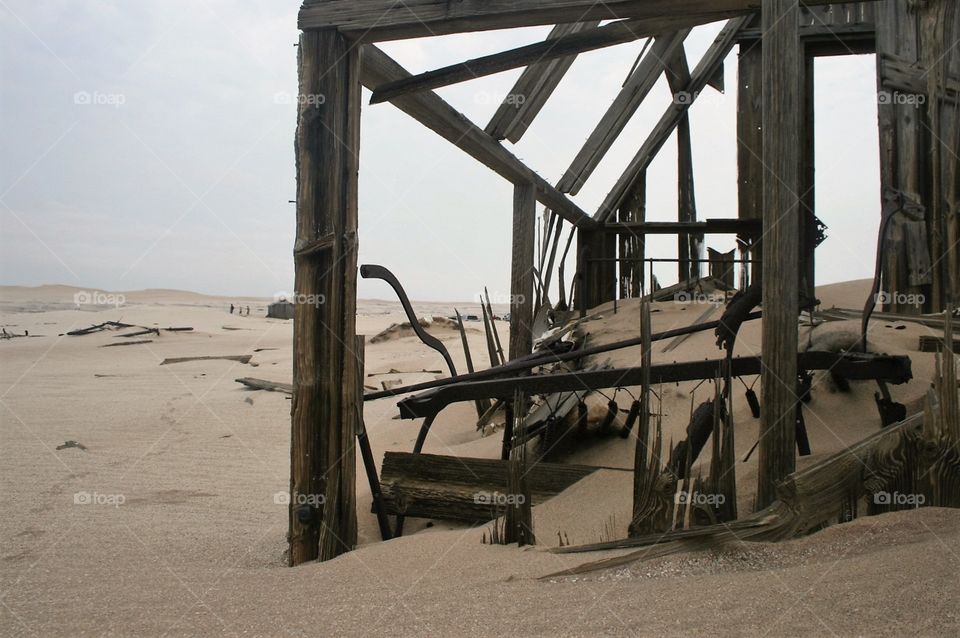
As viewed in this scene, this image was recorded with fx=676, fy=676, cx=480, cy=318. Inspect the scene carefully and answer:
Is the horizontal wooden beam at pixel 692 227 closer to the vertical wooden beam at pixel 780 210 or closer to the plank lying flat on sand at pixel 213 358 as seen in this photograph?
the vertical wooden beam at pixel 780 210

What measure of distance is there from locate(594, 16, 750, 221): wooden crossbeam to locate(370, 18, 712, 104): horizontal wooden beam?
16.4 feet

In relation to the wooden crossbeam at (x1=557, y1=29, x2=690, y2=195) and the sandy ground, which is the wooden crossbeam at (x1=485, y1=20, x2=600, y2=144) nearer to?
the wooden crossbeam at (x1=557, y1=29, x2=690, y2=195)

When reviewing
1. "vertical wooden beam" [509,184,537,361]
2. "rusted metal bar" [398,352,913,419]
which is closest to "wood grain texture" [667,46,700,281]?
"vertical wooden beam" [509,184,537,361]

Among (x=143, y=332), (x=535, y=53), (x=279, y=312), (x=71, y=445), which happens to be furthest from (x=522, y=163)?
(x=279, y=312)

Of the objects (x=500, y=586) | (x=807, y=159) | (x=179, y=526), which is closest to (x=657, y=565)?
(x=500, y=586)

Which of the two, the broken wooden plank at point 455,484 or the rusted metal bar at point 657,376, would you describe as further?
the broken wooden plank at point 455,484

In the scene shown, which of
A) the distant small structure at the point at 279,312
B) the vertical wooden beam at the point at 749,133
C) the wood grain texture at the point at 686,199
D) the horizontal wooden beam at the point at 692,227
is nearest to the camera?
the horizontal wooden beam at the point at 692,227

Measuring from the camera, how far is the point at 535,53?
3193 millimetres

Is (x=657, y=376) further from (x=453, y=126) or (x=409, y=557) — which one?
(x=453, y=126)

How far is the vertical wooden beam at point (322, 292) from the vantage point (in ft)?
9.66

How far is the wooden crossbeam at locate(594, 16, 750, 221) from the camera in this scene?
7.66 meters

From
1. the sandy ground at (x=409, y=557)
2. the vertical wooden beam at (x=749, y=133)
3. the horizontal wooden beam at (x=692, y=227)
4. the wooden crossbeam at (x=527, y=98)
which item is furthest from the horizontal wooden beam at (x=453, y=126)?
the vertical wooden beam at (x=749, y=133)

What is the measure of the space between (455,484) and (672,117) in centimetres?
609

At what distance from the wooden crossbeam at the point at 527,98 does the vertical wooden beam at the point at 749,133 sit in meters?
3.38
